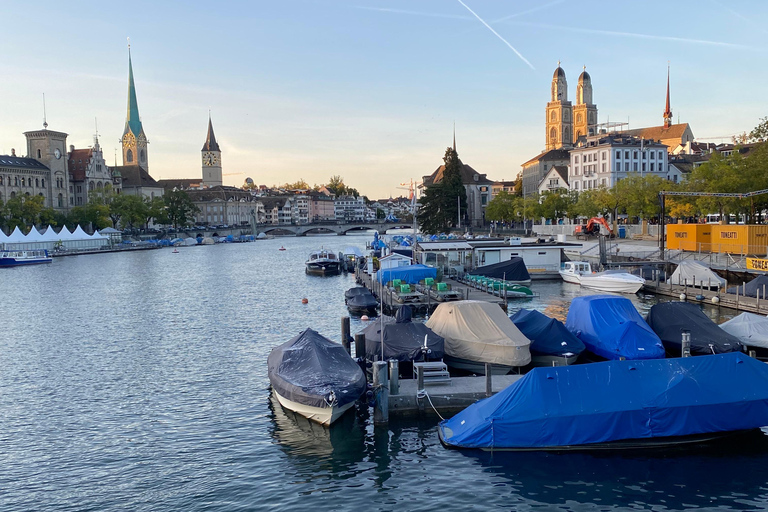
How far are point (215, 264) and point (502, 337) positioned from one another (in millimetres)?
81421

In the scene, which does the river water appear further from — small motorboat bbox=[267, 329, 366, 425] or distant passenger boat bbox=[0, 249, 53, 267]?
distant passenger boat bbox=[0, 249, 53, 267]

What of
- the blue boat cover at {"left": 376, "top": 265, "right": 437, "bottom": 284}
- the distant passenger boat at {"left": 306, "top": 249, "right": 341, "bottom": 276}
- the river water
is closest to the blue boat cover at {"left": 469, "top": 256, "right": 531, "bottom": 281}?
the blue boat cover at {"left": 376, "top": 265, "right": 437, "bottom": 284}

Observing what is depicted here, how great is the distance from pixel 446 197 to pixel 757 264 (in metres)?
88.5

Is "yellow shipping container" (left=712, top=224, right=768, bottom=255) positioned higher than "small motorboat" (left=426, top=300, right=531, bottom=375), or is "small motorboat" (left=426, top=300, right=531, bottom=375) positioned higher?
"yellow shipping container" (left=712, top=224, right=768, bottom=255)

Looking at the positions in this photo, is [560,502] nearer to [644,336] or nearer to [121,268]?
[644,336]

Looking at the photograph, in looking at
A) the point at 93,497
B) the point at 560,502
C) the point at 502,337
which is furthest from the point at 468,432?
the point at 93,497

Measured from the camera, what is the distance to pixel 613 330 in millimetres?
27906

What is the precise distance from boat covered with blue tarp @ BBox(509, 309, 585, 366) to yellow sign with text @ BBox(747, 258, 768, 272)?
98.5 ft

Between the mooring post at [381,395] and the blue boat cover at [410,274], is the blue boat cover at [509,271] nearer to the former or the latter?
the blue boat cover at [410,274]

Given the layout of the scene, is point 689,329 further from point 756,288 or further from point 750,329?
point 756,288

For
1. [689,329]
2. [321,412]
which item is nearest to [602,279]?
[689,329]

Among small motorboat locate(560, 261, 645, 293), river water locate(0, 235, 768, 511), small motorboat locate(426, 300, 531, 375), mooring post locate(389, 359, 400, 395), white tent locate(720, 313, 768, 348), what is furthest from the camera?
small motorboat locate(560, 261, 645, 293)

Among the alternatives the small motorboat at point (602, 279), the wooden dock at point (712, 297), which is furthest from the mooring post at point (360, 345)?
the small motorboat at point (602, 279)

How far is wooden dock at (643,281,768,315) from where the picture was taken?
40.3 meters
